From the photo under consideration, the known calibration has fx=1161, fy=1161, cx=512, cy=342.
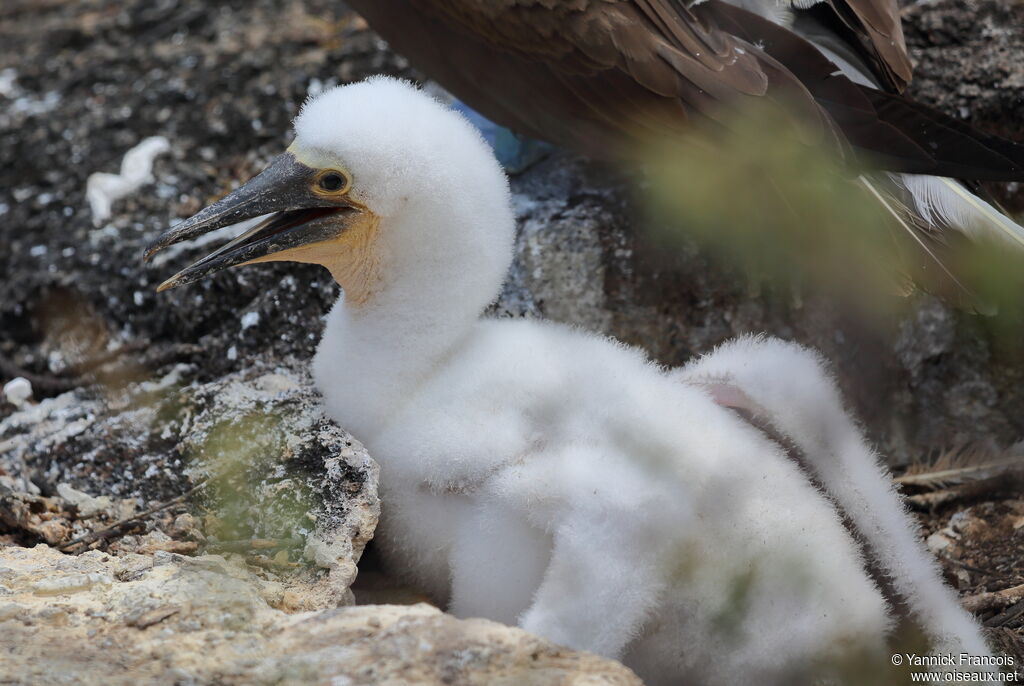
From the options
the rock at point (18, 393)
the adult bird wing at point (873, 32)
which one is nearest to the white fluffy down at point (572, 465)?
the adult bird wing at point (873, 32)

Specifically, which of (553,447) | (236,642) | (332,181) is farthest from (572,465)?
(332,181)

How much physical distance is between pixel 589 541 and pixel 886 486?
667 millimetres

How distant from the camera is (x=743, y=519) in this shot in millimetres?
1982

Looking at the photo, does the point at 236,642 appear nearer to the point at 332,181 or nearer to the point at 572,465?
the point at 572,465

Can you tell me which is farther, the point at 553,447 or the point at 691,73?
the point at 691,73

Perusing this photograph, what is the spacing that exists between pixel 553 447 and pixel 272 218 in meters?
0.74

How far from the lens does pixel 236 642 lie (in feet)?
5.68

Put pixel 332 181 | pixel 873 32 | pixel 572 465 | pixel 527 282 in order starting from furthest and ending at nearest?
pixel 527 282
pixel 873 32
pixel 332 181
pixel 572 465

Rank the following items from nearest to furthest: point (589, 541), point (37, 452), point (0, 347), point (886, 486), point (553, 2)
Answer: point (589, 541) → point (886, 486) → point (553, 2) → point (37, 452) → point (0, 347)

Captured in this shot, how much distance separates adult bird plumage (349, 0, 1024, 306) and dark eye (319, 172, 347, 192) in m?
0.65

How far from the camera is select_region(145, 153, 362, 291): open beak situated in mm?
2217

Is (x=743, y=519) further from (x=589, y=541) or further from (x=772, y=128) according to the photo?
(x=772, y=128)

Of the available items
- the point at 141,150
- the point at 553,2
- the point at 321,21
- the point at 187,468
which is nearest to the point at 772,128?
the point at 553,2

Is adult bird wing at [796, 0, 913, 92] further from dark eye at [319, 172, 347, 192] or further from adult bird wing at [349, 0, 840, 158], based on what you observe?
dark eye at [319, 172, 347, 192]
